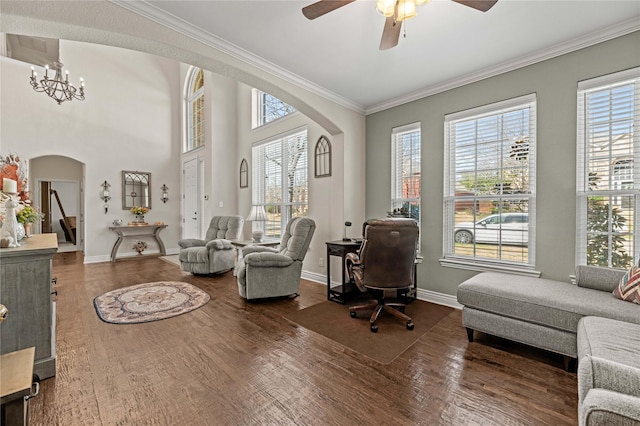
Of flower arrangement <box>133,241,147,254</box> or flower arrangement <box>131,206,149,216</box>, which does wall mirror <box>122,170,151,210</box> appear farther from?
flower arrangement <box>133,241,147,254</box>

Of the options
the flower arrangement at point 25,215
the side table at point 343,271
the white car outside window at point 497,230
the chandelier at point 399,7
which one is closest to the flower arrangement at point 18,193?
the flower arrangement at point 25,215

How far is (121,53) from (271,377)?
817cm

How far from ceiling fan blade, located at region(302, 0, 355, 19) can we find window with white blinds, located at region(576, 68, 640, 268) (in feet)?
8.08

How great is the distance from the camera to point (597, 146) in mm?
2553

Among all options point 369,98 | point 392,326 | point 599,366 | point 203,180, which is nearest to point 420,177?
point 369,98

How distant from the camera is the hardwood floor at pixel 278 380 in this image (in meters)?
1.60

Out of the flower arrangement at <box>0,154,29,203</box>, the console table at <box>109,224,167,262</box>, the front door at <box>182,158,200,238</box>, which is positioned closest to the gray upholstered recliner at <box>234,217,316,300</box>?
the flower arrangement at <box>0,154,29,203</box>

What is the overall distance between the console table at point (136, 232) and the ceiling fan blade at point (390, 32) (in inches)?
269

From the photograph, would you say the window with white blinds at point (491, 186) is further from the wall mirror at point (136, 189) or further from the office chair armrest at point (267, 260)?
the wall mirror at point (136, 189)

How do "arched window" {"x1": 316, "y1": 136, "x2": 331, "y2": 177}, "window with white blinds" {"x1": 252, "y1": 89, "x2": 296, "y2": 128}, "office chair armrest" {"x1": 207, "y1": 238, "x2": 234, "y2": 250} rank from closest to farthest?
"arched window" {"x1": 316, "y1": 136, "x2": 331, "y2": 177}, "office chair armrest" {"x1": 207, "y1": 238, "x2": 234, "y2": 250}, "window with white blinds" {"x1": 252, "y1": 89, "x2": 296, "y2": 128}

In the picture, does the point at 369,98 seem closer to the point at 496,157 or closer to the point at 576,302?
the point at 496,157

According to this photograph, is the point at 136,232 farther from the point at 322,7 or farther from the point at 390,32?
the point at 390,32

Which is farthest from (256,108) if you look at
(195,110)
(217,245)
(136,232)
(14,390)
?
(14,390)

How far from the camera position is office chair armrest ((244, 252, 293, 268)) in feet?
11.3
